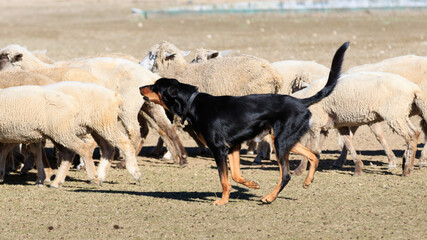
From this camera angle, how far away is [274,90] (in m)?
12.1

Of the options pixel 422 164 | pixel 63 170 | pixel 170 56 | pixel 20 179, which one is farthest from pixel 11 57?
pixel 422 164

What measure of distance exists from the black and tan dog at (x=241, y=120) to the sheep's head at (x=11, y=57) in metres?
4.81

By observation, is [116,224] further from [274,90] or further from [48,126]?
[274,90]

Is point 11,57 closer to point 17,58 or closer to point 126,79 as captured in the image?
point 17,58

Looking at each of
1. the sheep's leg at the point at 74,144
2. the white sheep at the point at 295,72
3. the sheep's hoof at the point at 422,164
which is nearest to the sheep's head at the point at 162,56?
the white sheep at the point at 295,72

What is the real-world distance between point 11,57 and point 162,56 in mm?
2771

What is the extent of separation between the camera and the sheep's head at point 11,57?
12.0m

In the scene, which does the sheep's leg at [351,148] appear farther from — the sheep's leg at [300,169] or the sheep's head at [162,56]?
the sheep's head at [162,56]

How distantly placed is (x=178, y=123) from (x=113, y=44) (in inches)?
563

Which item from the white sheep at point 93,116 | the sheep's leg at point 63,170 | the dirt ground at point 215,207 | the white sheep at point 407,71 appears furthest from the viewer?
the white sheep at point 407,71

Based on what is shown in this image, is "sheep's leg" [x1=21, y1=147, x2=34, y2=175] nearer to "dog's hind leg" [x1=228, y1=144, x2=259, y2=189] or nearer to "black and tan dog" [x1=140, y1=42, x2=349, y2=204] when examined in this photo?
"black and tan dog" [x1=140, y1=42, x2=349, y2=204]

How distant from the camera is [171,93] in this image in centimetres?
808

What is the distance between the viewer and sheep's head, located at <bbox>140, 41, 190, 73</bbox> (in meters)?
13.3

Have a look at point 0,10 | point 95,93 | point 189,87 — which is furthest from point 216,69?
point 0,10
